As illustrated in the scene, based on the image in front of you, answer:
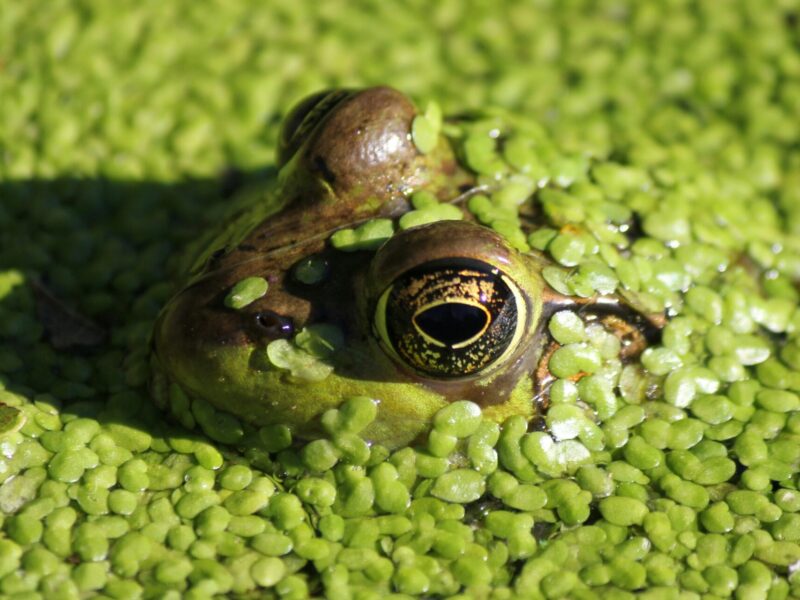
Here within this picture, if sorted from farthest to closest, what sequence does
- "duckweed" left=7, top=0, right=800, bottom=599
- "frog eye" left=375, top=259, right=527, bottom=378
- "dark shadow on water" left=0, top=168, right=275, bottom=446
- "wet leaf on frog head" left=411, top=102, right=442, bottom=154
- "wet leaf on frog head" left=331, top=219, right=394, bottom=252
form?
"dark shadow on water" left=0, top=168, right=275, bottom=446, "wet leaf on frog head" left=411, top=102, right=442, bottom=154, "wet leaf on frog head" left=331, top=219, right=394, bottom=252, "duckweed" left=7, top=0, right=800, bottom=599, "frog eye" left=375, top=259, right=527, bottom=378

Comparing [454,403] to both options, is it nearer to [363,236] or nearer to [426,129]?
[363,236]

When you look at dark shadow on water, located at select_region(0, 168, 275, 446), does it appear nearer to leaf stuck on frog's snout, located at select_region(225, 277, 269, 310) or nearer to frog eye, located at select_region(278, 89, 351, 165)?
leaf stuck on frog's snout, located at select_region(225, 277, 269, 310)

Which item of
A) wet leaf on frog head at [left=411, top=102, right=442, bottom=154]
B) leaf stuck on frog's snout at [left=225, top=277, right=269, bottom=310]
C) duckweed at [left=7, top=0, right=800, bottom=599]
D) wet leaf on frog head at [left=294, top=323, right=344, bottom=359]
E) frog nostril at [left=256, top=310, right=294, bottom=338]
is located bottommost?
duckweed at [left=7, top=0, right=800, bottom=599]

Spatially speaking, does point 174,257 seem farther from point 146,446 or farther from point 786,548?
point 786,548

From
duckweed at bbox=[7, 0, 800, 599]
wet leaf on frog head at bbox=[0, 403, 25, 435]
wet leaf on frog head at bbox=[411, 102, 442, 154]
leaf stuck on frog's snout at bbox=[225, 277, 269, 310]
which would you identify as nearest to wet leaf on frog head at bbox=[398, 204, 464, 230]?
duckweed at bbox=[7, 0, 800, 599]

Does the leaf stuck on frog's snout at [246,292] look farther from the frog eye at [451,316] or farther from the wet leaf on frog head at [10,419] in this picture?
the wet leaf on frog head at [10,419]

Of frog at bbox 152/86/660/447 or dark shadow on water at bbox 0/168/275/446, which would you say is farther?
dark shadow on water at bbox 0/168/275/446
